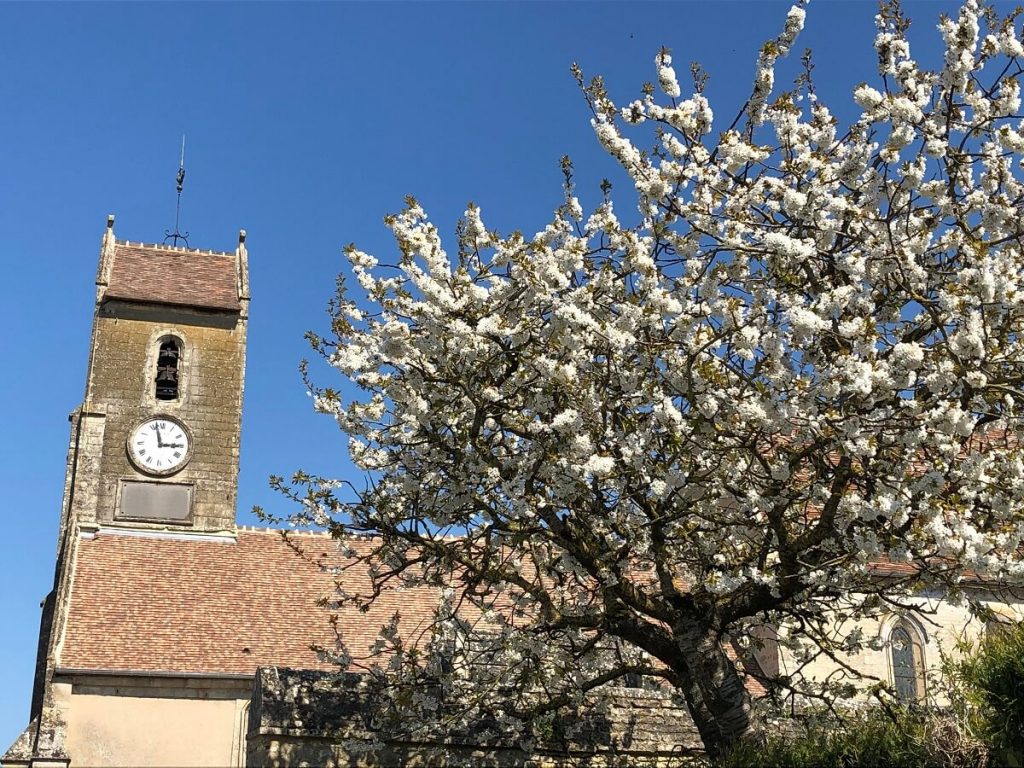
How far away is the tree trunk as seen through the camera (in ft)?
34.6

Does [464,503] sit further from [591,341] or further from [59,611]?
[59,611]

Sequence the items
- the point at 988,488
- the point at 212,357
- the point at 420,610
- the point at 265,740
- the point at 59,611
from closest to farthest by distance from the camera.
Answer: the point at 988,488 < the point at 265,740 < the point at 59,611 < the point at 420,610 < the point at 212,357

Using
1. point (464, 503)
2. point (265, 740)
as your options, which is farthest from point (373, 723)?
point (464, 503)

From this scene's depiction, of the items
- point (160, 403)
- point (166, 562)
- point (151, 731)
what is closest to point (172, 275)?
point (160, 403)

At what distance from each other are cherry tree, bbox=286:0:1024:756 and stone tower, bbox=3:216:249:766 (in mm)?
20067

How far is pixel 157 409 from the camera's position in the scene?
32.7 meters

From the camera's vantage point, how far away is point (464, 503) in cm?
1116

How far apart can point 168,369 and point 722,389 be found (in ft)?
86.9

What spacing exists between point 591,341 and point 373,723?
4277 mm

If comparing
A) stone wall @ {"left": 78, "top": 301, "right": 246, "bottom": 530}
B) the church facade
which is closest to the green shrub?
the church facade

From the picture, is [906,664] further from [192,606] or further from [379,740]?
[379,740]

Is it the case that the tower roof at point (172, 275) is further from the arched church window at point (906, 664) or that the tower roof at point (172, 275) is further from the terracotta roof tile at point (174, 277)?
the arched church window at point (906, 664)

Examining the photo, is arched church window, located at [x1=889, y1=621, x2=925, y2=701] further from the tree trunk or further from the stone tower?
the stone tower

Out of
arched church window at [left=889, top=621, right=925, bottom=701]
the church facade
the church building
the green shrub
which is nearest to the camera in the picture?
the green shrub
